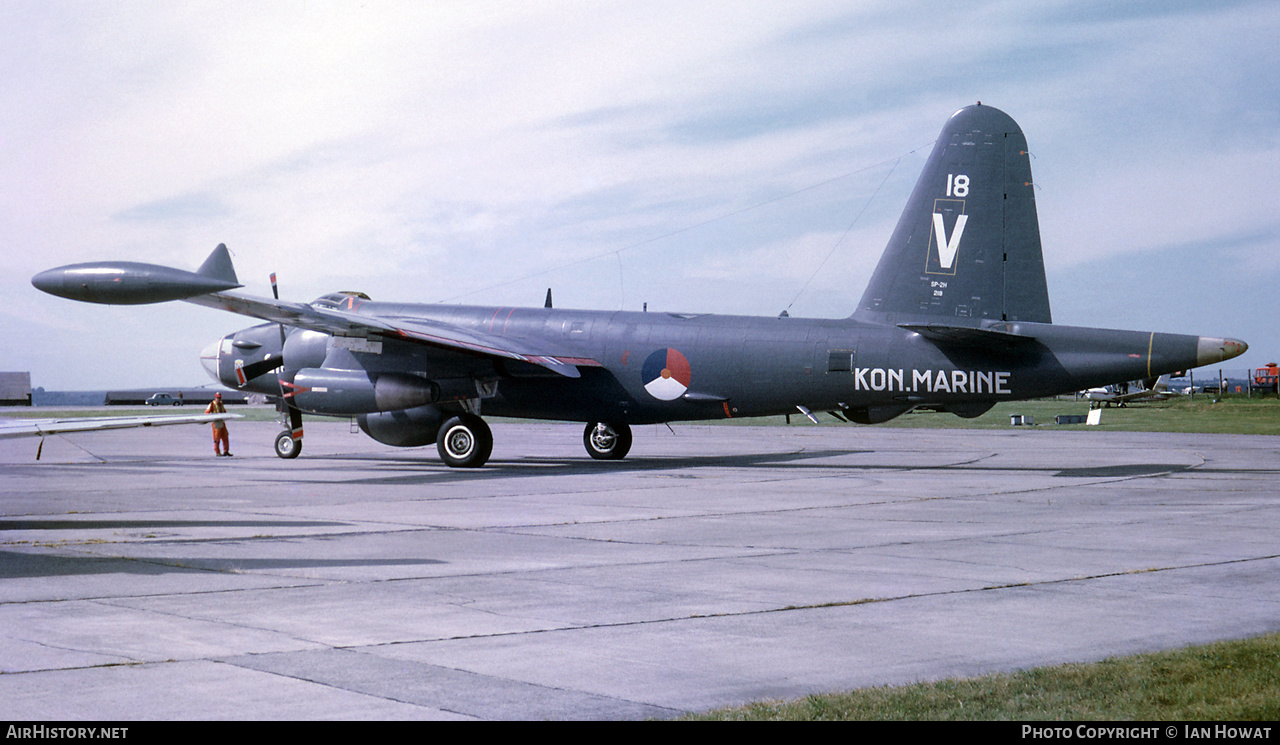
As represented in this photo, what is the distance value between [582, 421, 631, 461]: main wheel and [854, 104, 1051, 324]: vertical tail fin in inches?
292

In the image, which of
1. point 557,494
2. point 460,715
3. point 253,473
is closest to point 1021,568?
point 460,715

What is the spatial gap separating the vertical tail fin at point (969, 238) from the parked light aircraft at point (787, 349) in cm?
3

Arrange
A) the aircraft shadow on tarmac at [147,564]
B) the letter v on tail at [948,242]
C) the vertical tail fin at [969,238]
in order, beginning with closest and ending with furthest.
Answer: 1. the aircraft shadow on tarmac at [147,564]
2. the vertical tail fin at [969,238]
3. the letter v on tail at [948,242]

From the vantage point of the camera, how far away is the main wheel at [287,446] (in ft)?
96.3

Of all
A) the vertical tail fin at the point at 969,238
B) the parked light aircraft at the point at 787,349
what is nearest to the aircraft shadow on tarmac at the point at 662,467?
the parked light aircraft at the point at 787,349

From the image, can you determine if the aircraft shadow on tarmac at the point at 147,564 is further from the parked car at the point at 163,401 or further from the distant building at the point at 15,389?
the distant building at the point at 15,389

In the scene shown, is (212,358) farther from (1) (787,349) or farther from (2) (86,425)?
(2) (86,425)

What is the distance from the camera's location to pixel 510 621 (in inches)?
326

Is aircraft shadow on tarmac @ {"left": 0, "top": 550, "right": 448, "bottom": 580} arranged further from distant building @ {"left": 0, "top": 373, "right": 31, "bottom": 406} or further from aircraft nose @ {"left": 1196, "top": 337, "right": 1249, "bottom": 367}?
distant building @ {"left": 0, "top": 373, "right": 31, "bottom": 406}

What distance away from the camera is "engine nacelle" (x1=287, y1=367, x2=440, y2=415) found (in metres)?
24.7

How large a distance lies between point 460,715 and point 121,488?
54.4 ft

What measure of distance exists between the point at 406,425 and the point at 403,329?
3.21m

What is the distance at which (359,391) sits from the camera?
82.1 feet

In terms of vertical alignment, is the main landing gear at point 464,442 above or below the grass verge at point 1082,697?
above
